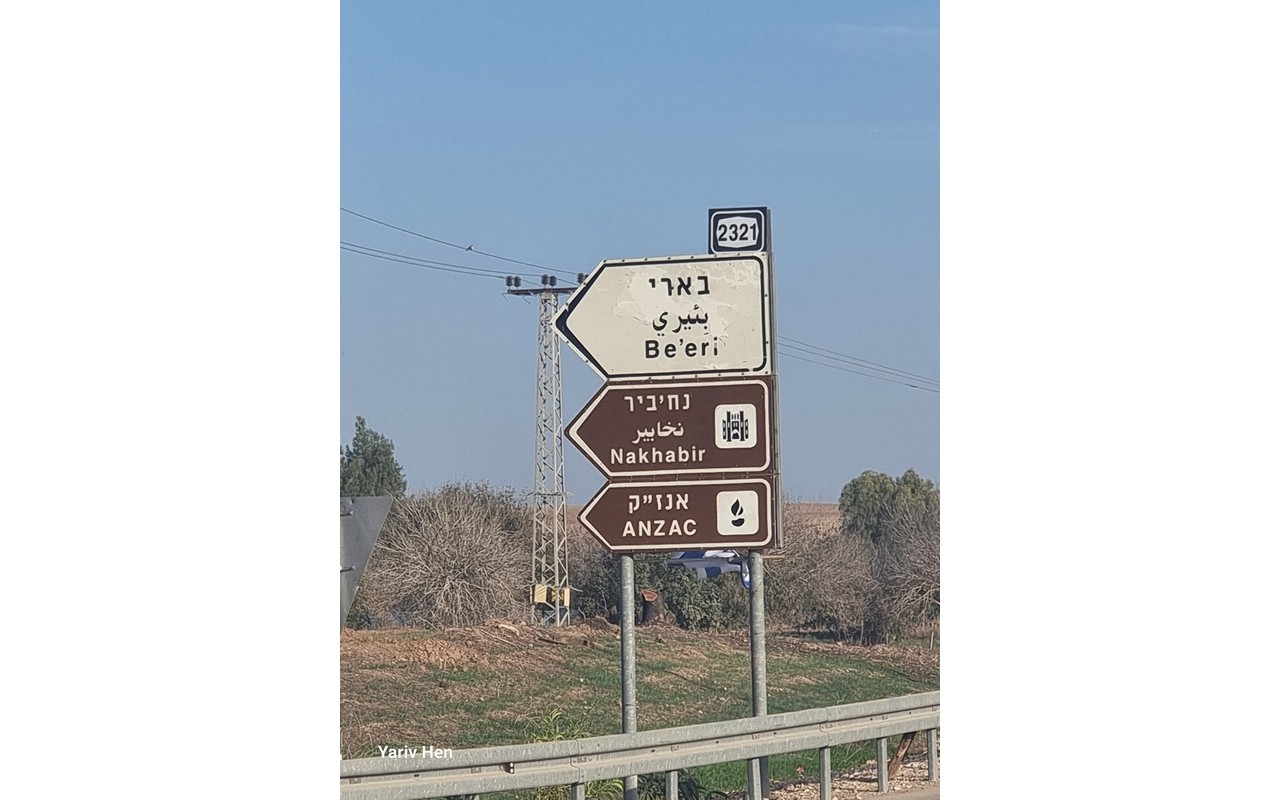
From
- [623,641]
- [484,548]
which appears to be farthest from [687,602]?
[623,641]

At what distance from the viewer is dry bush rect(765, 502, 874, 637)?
1157 inches

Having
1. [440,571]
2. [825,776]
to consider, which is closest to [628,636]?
[825,776]

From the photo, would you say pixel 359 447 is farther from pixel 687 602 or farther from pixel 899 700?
pixel 899 700

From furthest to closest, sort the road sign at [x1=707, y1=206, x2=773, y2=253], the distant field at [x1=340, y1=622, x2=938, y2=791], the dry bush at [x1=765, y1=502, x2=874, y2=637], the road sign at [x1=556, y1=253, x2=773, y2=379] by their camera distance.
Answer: the dry bush at [x1=765, y1=502, x2=874, y2=637]
the distant field at [x1=340, y1=622, x2=938, y2=791]
the road sign at [x1=707, y1=206, x2=773, y2=253]
the road sign at [x1=556, y1=253, x2=773, y2=379]

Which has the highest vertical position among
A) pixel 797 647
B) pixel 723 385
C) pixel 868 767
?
pixel 723 385

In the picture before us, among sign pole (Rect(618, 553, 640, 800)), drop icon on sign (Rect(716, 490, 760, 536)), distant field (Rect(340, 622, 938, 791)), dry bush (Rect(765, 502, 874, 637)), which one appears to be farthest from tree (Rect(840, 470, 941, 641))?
drop icon on sign (Rect(716, 490, 760, 536))

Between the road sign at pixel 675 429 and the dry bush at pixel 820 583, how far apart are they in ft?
73.0

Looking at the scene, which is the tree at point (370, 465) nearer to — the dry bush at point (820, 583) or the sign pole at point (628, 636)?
the dry bush at point (820, 583)

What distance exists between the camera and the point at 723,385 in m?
6.94

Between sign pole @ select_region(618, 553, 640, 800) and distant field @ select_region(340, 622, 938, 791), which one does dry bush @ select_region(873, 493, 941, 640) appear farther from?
sign pole @ select_region(618, 553, 640, 800)

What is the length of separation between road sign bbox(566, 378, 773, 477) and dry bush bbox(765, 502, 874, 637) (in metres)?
22.3

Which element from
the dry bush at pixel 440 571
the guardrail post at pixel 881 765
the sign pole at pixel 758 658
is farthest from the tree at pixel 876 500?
the sign pole at pixel 758 658

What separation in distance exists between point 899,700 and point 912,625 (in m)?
20.0

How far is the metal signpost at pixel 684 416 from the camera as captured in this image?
6895mm
